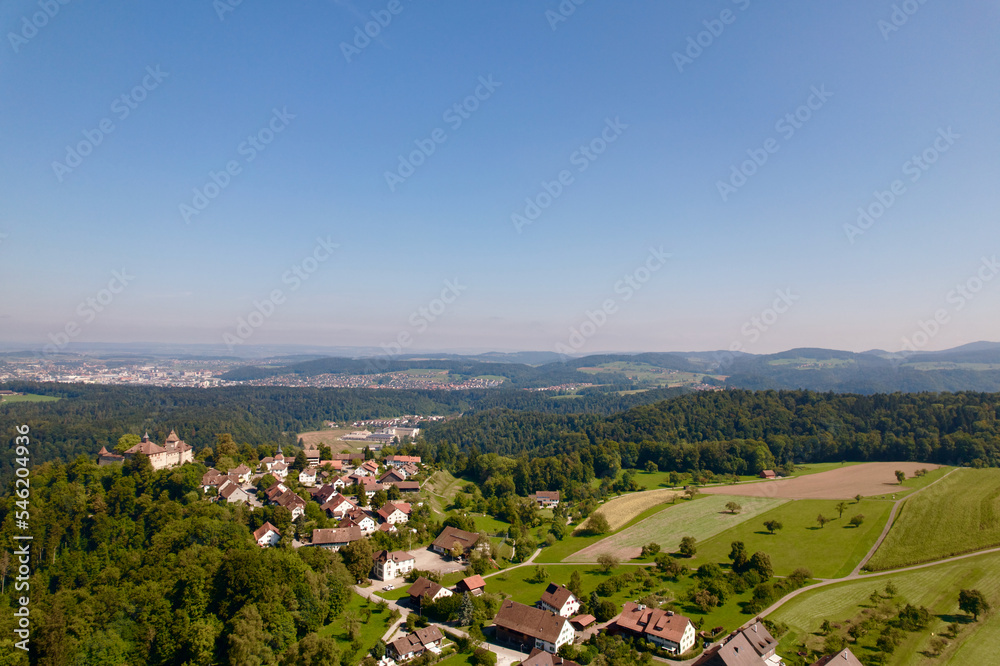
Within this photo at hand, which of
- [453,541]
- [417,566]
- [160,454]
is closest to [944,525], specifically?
[453,541]

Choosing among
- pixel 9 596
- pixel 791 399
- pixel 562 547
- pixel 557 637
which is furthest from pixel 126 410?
pixel 791 399

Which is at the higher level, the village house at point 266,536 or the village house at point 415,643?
the village house at point 266,536

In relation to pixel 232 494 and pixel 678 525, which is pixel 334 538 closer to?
pixel 232 494

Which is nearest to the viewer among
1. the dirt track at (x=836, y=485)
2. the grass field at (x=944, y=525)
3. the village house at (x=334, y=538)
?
the grass field at (x=944, y=525)

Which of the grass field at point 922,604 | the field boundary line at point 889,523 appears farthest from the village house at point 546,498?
the grass field at point 922,604

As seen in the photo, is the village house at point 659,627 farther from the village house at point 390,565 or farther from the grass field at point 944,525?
the grass field at point 944,525

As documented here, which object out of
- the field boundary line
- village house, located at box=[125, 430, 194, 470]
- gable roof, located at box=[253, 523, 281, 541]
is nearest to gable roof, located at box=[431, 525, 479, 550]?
gable roof, located at box=[253, 523, 281, 541]

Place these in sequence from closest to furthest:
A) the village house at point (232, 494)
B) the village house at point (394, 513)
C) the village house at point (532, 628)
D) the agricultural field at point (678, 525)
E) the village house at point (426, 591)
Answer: the village house at point (532, 628), the village house at point (426, 591), the agricultural field at point (678, 525), the village house at point (232, 494), the village house at point (394, 513)
